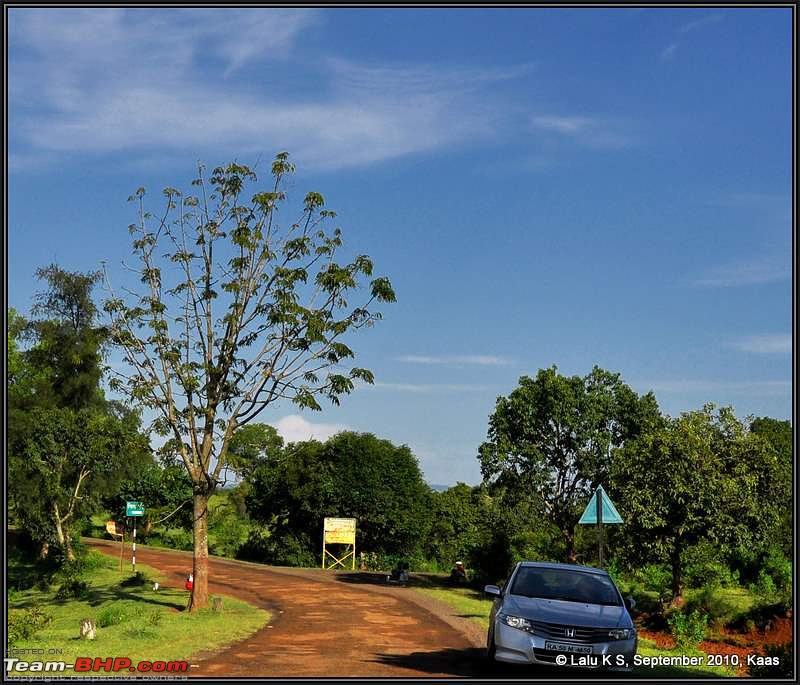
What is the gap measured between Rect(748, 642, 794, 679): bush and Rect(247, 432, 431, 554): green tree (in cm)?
3077

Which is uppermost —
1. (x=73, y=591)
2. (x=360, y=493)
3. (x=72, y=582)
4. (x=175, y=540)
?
(x=360, y=493)

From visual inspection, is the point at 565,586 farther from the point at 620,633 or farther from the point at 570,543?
the point at 570,543

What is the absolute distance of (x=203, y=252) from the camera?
24.4m

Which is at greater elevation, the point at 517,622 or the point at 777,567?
the point at 517,622

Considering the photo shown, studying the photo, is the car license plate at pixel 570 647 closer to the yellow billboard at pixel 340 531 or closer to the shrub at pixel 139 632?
the shrub at pixel 139 632

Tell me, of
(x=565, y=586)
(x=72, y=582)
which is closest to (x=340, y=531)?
(x=72, y=582)

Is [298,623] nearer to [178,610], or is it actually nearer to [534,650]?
[178,610]

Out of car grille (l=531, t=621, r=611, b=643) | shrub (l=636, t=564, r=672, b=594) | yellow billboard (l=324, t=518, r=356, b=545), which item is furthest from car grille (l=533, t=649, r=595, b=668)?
yellow billboard (l=324, t=518, r=356, b=545)

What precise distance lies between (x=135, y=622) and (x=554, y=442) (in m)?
18.0

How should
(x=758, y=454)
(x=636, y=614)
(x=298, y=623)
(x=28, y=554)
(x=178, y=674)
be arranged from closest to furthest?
(x=178, y=674), (x=298, y=623), (x=758, y=454), (x=636, y=614), (x=28, y=554)

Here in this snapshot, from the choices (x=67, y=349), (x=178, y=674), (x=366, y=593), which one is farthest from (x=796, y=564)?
(x=67, y=349)

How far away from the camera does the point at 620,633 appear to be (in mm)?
12586

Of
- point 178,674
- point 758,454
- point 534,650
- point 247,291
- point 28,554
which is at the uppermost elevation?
point 247,291

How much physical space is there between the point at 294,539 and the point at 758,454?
2986 centimetres
